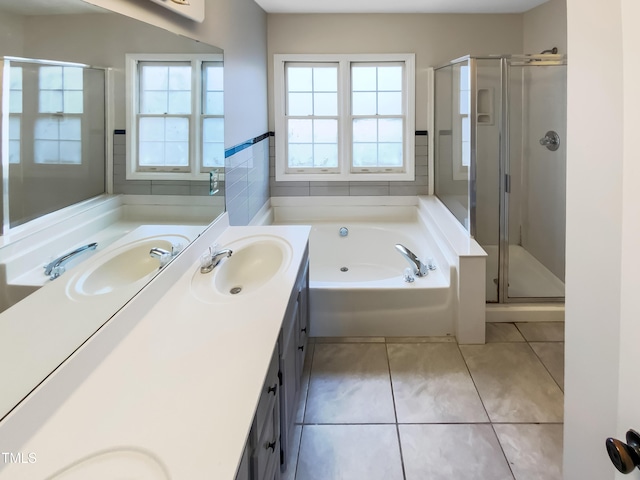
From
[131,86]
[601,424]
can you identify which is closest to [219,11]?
[131,86]

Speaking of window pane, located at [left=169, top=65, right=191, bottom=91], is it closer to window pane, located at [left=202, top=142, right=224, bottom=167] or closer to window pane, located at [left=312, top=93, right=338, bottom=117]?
window pane, located at [left=202, top=142, right=224, bottom=167]

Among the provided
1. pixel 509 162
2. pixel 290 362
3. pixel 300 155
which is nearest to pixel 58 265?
pixel 290 362

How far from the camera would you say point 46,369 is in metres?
1.04

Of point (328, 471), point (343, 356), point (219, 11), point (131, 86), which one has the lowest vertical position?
point (328, 471)

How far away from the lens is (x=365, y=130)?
173 inches

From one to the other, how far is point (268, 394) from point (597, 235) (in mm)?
972

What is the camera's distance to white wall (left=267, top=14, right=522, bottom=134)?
13.6 feet

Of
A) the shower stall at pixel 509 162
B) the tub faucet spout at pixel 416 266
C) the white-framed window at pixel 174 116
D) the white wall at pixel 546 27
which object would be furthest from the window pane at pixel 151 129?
the white wall at pixel 546 27

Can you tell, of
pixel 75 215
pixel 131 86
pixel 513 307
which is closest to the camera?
pixel 75 215

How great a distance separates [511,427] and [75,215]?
78.1 inches

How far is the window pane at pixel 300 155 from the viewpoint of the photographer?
444cm

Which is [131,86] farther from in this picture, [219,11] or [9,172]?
[219,11]

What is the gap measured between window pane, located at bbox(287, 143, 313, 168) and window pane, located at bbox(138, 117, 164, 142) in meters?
2.64

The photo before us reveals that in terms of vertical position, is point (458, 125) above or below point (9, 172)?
above
